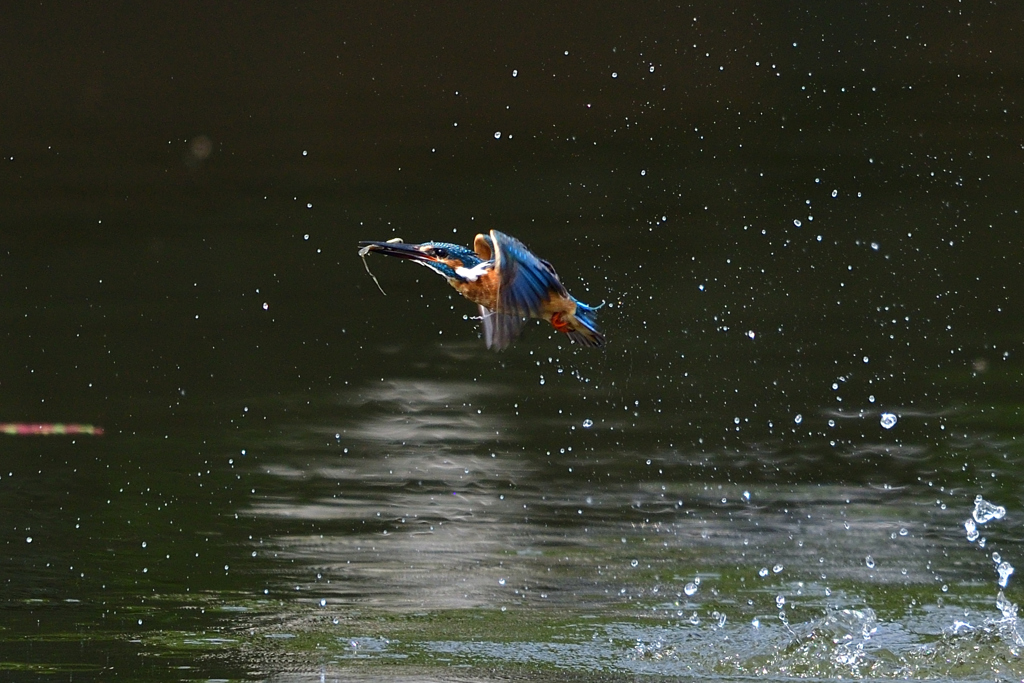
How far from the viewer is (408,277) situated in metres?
4.34

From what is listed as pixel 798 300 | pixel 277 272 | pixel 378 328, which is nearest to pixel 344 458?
pixel 378 328

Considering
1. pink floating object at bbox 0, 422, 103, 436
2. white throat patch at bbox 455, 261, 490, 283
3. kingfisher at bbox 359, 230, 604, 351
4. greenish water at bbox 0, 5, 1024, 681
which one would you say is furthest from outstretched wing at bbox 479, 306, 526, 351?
pink floating object at bbox 0, 422, 103, 436

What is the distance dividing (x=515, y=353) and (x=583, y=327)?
1.43 metres

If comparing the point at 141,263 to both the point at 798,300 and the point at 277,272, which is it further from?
the point at 798,300

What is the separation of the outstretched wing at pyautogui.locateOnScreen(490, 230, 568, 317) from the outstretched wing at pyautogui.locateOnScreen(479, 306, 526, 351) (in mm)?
100

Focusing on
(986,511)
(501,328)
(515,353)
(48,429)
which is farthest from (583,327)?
(48,429)

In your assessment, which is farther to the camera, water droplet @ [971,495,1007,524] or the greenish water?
water droplet @ [971,495,1007,524]

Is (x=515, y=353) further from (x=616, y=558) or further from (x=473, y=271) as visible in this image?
(x=473, y=271)

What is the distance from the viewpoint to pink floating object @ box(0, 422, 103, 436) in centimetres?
374

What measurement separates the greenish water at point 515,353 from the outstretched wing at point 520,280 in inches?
25.8

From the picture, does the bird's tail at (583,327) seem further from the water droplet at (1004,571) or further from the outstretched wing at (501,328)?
the water droplet at (1004,571)

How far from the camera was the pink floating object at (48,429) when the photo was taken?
3.74 m

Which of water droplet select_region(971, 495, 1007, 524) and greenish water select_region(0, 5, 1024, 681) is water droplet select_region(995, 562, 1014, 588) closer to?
greenish water select_region(0, 5, 1024, 681)

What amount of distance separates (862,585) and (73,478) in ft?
6.22
